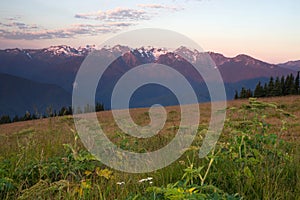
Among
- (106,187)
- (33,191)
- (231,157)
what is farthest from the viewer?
(231,157)

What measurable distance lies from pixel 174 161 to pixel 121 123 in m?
2.47

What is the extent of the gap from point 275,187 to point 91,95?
8.70 feet

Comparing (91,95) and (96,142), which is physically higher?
(91,95)

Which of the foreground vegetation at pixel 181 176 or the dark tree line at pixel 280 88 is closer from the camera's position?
the foreground vegetation at pixel 181 176

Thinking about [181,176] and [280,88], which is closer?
[181,176]

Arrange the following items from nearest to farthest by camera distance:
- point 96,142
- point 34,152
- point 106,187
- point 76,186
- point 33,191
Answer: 1. point 33,191
2. point 76,186
3. point 106,187
4. point 96,142
5. point 34,152

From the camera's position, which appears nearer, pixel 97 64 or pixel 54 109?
pixel 97 64

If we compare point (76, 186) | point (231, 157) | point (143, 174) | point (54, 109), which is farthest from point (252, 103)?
point (54, 109)

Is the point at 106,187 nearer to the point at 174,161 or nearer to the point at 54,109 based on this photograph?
the point at 174,161

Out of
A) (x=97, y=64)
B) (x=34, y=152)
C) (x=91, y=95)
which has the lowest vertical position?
(x=34, y=152)

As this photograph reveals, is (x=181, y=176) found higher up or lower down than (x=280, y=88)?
higher up

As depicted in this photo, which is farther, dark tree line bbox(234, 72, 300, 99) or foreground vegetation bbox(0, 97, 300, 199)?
dark tree line bbox(234, 72, 300, 99)

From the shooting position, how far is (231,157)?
3.71m

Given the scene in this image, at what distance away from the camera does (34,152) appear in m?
5.05
